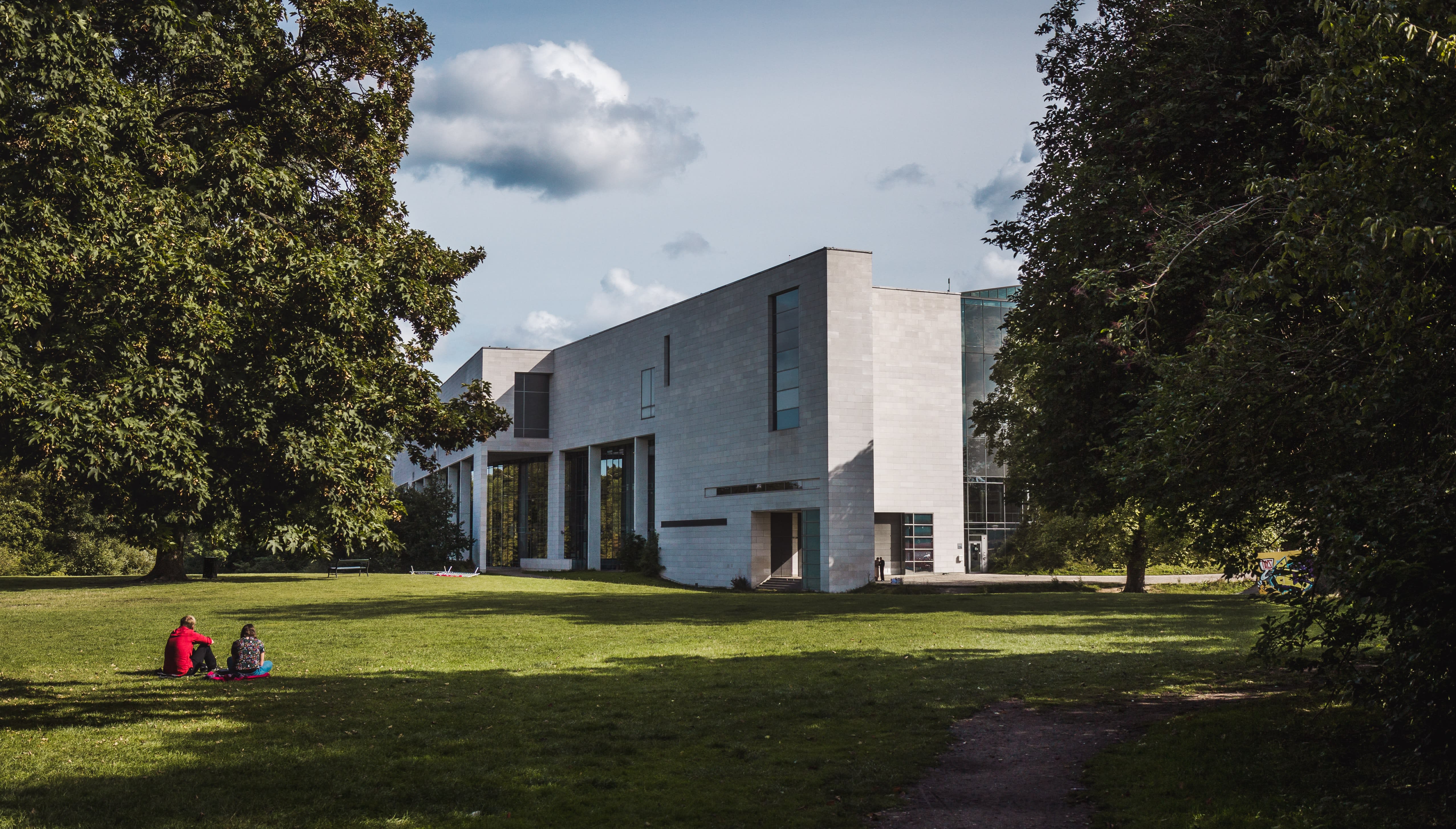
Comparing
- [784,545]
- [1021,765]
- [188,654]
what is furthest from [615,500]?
[1021,765]

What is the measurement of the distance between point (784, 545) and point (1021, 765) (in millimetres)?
45758

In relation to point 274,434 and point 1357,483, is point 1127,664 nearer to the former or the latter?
point 1357,483

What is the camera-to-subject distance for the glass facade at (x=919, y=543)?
5766 cm

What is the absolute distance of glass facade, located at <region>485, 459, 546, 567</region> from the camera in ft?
273

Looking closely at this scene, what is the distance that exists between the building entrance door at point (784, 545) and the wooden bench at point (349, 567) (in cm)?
2293

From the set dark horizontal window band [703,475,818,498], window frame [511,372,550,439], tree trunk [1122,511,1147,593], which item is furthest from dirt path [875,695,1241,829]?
window frame [511,372,550,439]

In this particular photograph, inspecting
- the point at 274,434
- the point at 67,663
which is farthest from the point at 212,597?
the point at 274,434

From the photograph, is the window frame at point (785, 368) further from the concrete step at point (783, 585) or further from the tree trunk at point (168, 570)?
the tree trunk at point (168, 570)

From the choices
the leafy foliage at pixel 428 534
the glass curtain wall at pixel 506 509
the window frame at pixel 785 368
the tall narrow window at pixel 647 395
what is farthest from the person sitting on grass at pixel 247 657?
the glass curtain wall at pixel 506 509

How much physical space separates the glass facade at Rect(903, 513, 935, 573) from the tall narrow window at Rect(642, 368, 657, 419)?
1738 cm

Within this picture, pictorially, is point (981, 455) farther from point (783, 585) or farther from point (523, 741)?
point (523, 741)

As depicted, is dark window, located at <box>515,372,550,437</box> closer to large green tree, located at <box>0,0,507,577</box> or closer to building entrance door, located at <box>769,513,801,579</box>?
building entrance door, located at <box>769,513,801,579</box>

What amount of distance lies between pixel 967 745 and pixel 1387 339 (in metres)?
6.26

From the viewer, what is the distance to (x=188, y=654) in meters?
17.3
